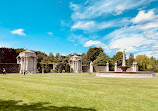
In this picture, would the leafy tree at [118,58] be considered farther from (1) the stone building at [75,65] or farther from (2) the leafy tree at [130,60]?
(1) the stone building at [75,65]

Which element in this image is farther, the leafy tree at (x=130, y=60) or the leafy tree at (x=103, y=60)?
the leafy tree at (x=130, y=60)

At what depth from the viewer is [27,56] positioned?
130 feet

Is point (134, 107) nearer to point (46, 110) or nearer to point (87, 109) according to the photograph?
point (87, 109)

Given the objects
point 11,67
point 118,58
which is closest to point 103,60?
point 118,58

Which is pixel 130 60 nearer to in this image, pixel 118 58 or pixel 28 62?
pixel 118 58

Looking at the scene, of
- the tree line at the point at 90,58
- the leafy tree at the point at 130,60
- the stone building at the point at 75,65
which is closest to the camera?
the tree line at the point at 90,58

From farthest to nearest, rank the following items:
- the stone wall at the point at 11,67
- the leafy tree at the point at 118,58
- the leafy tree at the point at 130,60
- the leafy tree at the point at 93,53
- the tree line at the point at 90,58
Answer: the leafy tree at the point at 93,53 < the leafy tree at the point at 130,60 < the leafy tree at the point at 118,58 < the tree line at the point at 90,58 < the stone wall at the point at 11,67

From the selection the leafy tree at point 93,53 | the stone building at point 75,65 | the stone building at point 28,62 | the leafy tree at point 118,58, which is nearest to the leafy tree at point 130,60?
the leafy tree at point 118,58

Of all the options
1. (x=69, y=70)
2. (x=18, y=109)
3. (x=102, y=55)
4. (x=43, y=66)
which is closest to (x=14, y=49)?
(x=43, y=66)

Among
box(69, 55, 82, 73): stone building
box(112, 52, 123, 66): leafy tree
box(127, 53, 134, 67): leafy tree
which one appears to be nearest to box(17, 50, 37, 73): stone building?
box(69, 55, 82, 73): stone building

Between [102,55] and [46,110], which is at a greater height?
[102,55]

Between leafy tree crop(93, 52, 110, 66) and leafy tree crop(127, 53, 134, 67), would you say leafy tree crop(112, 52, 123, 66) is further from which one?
leafy tree crop(127, 53, 134, 67)

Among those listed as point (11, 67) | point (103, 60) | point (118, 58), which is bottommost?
point (11, 67)

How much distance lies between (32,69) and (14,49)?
2118 centimetres
